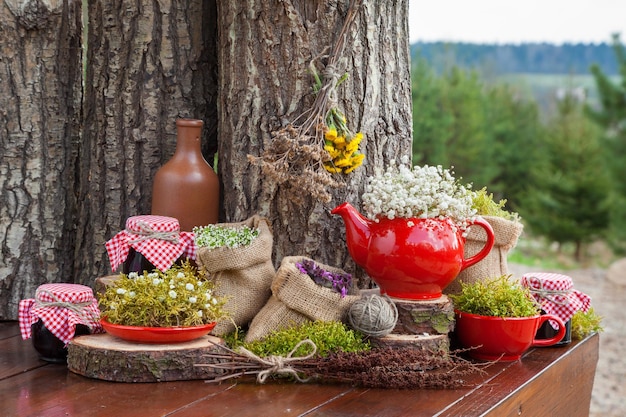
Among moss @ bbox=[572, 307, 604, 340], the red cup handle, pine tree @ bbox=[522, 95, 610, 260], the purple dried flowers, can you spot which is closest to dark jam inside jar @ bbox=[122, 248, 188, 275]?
the purple dried flowers

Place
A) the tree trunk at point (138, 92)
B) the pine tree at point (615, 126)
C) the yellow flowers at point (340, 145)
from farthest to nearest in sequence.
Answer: the pine tree at point (615, 126), the tree trunk at point (138, 92), the yellow flowers at point (340, 145)

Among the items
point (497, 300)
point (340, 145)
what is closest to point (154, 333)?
point (340, 145)

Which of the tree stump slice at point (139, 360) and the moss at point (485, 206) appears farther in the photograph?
the moss at point (485, 206)

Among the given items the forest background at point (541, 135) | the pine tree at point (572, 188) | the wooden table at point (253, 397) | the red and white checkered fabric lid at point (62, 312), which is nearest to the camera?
the wooden table at point (253, 397)

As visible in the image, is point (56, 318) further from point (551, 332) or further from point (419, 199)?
point (551, 332)

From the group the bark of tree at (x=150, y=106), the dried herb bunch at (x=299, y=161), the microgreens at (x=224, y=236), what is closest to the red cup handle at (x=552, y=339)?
the bark of tree at (x=150, y=106)

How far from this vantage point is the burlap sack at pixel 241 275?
2084 millimetres

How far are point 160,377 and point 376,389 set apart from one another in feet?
1.65

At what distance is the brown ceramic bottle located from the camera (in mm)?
2355

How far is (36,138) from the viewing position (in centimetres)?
262

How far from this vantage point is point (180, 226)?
237cm

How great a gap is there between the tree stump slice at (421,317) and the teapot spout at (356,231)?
6.4 inches

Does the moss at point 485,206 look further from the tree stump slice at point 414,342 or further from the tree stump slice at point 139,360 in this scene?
the tree stump slice at point 139,360

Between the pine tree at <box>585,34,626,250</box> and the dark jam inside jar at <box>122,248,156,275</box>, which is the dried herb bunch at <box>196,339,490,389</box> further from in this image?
the pine tree at <box>585,34,626,250</box>
